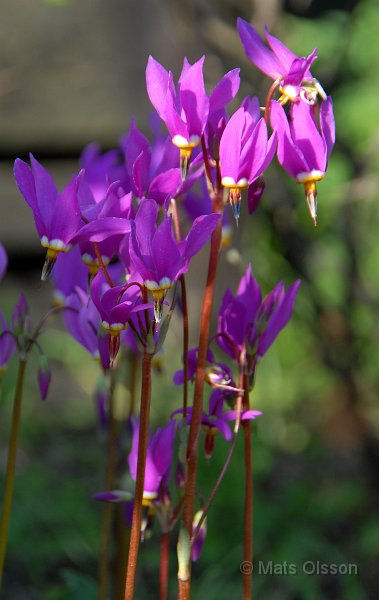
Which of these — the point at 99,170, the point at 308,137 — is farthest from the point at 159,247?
the point at 99,170

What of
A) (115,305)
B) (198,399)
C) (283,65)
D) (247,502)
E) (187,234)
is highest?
(283,65)

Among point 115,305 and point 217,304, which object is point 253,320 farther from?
point 217,304

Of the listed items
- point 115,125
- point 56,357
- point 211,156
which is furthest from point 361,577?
point 115,125

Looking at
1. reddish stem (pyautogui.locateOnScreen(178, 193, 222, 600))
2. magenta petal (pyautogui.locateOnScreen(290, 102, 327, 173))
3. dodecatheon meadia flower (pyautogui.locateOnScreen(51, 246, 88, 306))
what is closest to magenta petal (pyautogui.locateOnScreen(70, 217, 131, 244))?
reddish stem (pyautogui.locateOnScreen(178, 193, 222, 600))

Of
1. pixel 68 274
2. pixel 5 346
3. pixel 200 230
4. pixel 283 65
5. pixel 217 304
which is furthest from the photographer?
pixel 217 304

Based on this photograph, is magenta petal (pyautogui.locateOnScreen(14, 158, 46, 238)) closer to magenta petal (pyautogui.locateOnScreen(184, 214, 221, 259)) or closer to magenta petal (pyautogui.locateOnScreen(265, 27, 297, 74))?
magenta petal (pyautogui.locateOnScreen(184, 214, 221, 259))

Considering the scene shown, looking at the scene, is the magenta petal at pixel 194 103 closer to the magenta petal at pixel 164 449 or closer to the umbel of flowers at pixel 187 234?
the umbel of flowers at pixel 187 234

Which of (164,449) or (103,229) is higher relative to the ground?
(103,229)

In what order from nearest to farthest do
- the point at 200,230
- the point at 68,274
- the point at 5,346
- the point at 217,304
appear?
the point at 200,230 → the point at 5,346 → the point at 68,274 → the point at 217,304
